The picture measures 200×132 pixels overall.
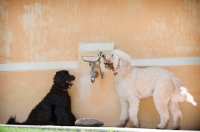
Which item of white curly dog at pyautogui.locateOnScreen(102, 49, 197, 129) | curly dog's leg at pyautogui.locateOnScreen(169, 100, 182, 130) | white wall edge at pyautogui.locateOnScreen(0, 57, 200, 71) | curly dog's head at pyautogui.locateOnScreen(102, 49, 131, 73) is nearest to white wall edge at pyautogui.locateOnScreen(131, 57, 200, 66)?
white wall edge at pyautogui.locateOnScreen(0, 57, 200, 71)

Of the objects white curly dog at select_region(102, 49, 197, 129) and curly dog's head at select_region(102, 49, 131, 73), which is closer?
white curly dog at select_region(102, 49, 197, 129)

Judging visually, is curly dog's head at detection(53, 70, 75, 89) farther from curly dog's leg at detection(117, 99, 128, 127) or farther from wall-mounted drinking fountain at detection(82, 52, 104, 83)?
curly dog's leg at detection(117, 99, 128, 127)

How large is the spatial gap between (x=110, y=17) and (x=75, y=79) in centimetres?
116

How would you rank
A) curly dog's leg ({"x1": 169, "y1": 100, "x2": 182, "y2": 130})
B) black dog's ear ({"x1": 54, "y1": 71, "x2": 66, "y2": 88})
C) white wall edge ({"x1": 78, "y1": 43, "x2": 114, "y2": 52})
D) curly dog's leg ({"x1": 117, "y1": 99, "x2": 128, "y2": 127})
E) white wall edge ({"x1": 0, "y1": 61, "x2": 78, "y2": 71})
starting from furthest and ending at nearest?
white wall edge ({"x1": 0, "y1": 61, "x2": 78, "y2": 71}) → white wall edge ({"x1": 78, "y1": 43, "x2": 114, "y2": 52}) → black dog's ear ({"x1": 54, "y1": 71, "x2": 66, "y2": 88}) → curly dog's leg ({"x1": 117, "y1": 99, "x2": 128, "y2": 127}) → curly dog's leg ({"x1": 169, "y1": 100, "x2": 182, "y2": 130})

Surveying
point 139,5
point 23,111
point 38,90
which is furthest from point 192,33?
point 23,111

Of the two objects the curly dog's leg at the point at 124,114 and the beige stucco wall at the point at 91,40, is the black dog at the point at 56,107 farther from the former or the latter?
the curly dog's leg at the point at 124,114

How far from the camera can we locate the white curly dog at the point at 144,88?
4.81 m

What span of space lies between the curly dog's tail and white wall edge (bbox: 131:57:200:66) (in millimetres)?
579

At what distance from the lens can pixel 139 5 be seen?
553 centimetres

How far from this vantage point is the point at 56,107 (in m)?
5.15

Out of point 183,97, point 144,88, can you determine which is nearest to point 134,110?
point 144,88

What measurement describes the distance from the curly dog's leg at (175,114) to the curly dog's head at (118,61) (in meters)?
0.82

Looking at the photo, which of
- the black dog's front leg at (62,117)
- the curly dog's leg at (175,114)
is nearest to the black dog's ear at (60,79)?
the black dog's front leg at (62,117)

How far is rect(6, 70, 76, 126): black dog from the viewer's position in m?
5.04
